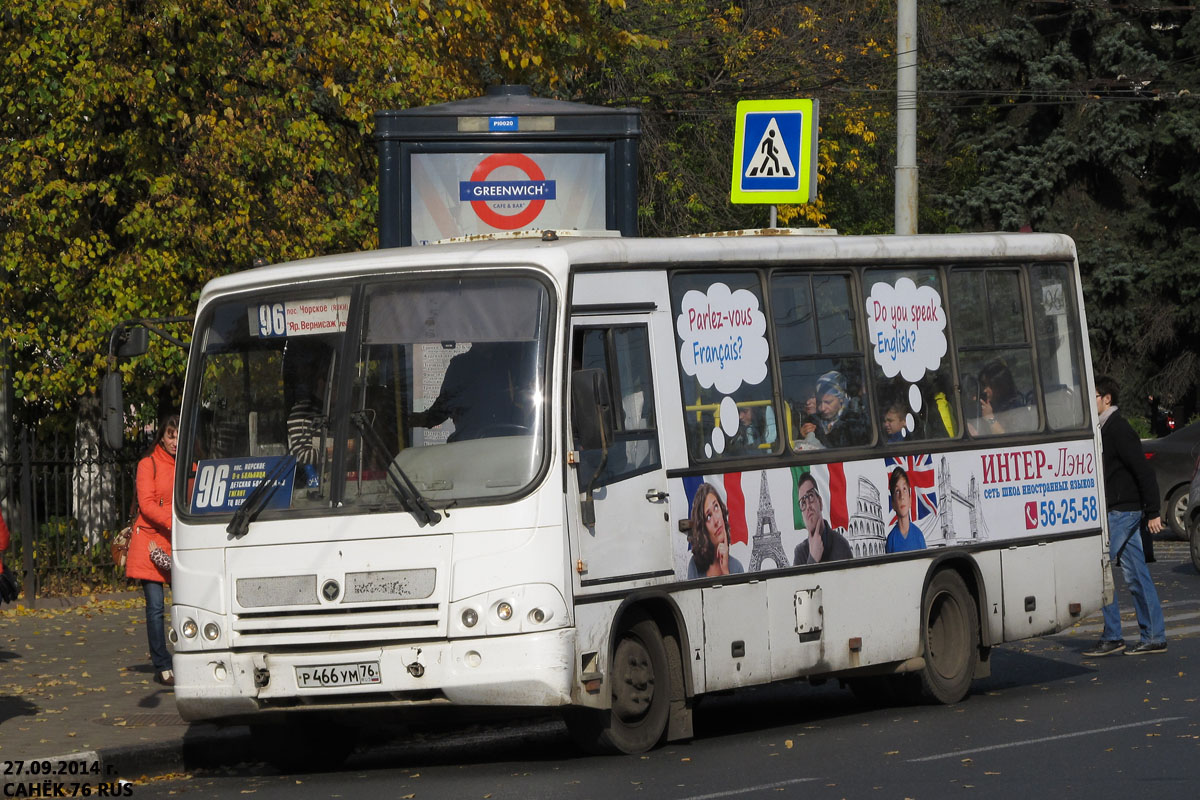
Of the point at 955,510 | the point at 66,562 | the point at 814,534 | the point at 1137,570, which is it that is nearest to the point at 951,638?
the point at 955,510

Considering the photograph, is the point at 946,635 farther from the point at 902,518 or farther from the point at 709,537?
the point at 709,537

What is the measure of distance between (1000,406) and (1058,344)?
0.91 metres

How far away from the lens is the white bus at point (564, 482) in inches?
372

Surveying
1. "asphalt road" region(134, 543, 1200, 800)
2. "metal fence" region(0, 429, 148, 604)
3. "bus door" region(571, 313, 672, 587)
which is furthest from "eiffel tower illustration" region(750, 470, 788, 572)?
"metal fence" region(0, 429, 148, 604)

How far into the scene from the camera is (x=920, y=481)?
39.7 ft

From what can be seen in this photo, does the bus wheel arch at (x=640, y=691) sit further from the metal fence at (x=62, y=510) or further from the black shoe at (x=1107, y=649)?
the metal fence at (x=62, y=510)

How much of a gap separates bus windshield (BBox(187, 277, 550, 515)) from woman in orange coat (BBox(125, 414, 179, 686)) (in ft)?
10.7

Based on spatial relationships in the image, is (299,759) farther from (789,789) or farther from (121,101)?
(121,101)

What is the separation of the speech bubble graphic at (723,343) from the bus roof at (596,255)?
0.73 ft

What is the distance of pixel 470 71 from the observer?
69.6 feet

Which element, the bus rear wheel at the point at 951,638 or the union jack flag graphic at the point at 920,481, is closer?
the union jack flag graphic at the point at 920,481

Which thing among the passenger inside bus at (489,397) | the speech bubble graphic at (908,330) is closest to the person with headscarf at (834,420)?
the speech bubble graphic at (908,330)

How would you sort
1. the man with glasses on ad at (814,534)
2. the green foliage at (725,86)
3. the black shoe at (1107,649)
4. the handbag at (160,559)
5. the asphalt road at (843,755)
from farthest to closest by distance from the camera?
the green foliage at (725,86), the black shoe at (1107,649), the handbag at (160,559), the man with glasses on ad at (814,534), the asphalt road at (843,755)

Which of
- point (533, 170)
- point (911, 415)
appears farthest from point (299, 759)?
point (533, 170)
